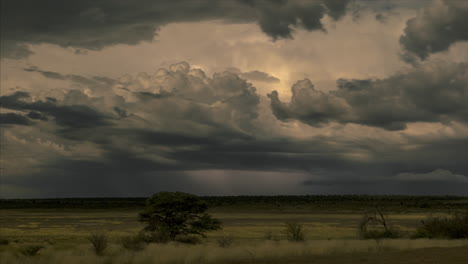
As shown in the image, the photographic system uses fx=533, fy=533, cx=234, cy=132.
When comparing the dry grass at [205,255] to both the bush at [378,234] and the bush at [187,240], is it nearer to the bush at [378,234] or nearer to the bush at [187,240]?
the bush at [187,240]

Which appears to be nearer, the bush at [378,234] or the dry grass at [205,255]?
the dry grass at [205,255]

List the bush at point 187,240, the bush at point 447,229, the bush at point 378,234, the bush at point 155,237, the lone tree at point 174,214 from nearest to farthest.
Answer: the bush at point 155,237 < the bush at point 187,240 < the lone tree at point 174,214 < the bush at point 447,229 < the bush at point 378,234

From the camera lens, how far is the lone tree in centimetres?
4316

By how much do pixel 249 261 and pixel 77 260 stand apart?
9212 mm

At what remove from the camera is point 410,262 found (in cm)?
2489

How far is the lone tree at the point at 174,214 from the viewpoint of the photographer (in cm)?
4316

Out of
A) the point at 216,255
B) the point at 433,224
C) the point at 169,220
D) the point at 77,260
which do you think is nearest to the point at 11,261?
the point at 77,260

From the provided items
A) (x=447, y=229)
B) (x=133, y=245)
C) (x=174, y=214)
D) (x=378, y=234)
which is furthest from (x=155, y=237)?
(x=447, y=229)

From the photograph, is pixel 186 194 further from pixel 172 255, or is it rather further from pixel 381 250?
pixel 381 250

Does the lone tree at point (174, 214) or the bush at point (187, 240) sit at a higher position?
the lone tree at point (174, 214)

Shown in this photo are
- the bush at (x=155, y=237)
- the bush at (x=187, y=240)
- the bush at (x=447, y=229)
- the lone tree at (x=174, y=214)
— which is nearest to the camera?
the bush at (x=155, y=237)

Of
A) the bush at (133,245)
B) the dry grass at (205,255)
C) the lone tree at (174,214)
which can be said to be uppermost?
the lone tree at (174,214)

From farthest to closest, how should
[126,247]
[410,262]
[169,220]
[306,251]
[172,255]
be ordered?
[169,220]
[126,247]
[306,251]
[172,255]
[410,262]

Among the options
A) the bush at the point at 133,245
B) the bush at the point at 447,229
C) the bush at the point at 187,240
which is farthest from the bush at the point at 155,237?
the bush at the point at 447,229
